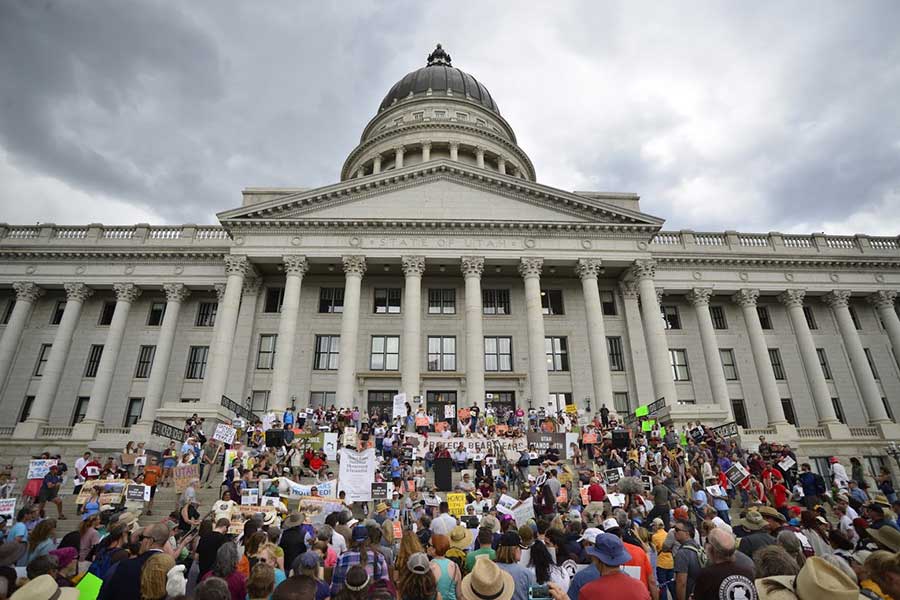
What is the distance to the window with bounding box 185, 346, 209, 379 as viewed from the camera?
1436 inches

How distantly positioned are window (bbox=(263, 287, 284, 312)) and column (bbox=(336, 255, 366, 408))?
6.84 m

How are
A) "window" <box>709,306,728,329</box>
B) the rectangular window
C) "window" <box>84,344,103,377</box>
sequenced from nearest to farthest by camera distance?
the rectangular window → "window" <box>84,344,103,377</box> → "window" <box>709,306,728,329</box>

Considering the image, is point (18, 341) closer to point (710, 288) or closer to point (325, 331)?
point (325, 331)

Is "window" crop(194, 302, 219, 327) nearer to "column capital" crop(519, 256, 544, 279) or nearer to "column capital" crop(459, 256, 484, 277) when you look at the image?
"column capital" crop(459, 256, 484, 277)

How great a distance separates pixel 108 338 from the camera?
118 feet

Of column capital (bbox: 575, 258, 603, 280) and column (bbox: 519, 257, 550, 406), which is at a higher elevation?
column capital (bbox: 575, 258, 603, 280)

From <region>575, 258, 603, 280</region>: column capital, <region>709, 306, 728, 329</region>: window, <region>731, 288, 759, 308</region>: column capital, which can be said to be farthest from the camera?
<region>709, 306, 728, 329</region>: window

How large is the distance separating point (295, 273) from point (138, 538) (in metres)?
27.9

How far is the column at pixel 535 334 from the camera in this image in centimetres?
3106

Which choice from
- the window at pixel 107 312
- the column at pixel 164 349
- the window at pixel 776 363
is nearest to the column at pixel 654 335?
the window at pixel 776 363

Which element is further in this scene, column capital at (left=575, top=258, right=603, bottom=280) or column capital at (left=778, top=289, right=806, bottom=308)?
column capital at (left=778, top=289, right=806, bottom=308)

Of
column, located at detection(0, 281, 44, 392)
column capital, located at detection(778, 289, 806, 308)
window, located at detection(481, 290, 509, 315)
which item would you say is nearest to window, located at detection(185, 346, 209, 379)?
column, located at detection(0, 281, 44, 392)

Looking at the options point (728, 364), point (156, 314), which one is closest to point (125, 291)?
point (156, 314)

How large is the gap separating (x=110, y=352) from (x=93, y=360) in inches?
133
